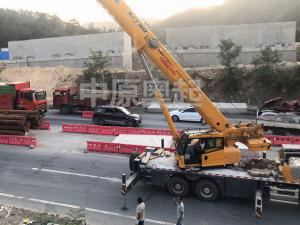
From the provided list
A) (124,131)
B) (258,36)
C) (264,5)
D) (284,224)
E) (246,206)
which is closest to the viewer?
(284,224)

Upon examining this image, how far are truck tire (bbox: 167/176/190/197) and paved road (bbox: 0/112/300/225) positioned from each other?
13.6 inches

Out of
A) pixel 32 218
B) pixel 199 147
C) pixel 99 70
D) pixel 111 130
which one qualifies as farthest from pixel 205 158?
pixel 99 70

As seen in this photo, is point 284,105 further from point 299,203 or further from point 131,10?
point 131,10

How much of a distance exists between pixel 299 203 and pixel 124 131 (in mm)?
14439

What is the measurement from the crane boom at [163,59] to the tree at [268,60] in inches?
910

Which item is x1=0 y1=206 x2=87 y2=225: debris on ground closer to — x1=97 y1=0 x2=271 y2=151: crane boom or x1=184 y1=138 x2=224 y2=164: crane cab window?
x1=184 y1=138 x2=224 y2=164: crane cab window

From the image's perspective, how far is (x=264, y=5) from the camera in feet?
399

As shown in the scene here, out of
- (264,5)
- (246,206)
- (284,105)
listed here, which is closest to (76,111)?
(284,105)

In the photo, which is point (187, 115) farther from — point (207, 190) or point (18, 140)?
point (207, 190)

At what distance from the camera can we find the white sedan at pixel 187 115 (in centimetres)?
3056

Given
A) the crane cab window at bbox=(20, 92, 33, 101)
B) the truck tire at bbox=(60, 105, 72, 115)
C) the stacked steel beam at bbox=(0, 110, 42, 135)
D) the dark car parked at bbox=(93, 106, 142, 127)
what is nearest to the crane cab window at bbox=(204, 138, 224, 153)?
the dark car parked at bbox=(93, 106, 142, 127)

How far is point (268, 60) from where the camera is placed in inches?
1443

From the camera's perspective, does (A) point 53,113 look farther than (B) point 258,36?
No

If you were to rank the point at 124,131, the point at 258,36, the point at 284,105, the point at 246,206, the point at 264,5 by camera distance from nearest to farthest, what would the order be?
the point at 246,206, the point at 124,131, the point at 284,105, the point at 258,36, the point at 264,5
